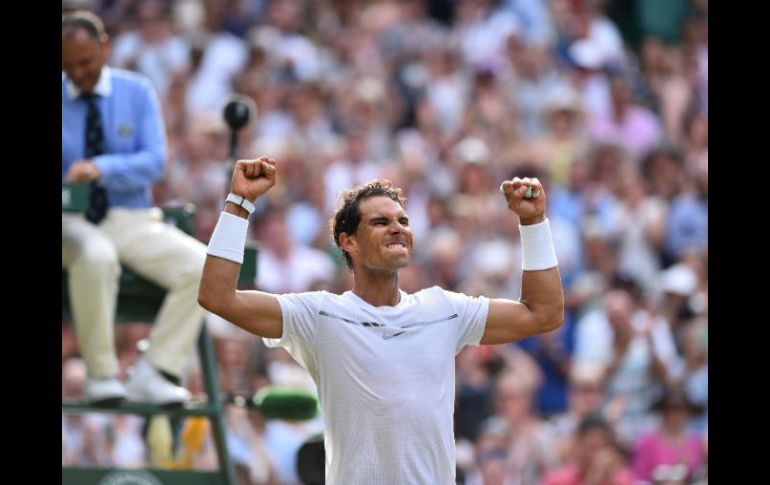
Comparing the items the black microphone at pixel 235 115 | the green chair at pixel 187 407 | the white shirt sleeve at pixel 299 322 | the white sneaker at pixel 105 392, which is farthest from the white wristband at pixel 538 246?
the white sneaker at pixel 105 392

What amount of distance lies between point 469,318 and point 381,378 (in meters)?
0.44

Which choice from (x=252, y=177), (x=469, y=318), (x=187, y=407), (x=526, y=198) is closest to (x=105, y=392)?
(x=187, y=407)

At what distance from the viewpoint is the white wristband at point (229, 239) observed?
529 cm

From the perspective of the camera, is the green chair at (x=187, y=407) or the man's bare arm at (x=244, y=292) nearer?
the man's bare arm at (x=244, y=292)

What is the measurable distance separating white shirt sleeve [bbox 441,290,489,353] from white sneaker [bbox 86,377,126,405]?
2.21 m

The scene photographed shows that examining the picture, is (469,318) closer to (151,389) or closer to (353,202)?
(353,202)

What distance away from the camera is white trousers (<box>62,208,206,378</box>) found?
7.20 m

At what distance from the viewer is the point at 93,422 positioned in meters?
10.5

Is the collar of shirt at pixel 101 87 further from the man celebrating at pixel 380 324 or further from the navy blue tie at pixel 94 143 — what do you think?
the man celebrating at pixel 380 324

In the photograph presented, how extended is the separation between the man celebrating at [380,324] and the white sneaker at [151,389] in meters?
→ 1.94
